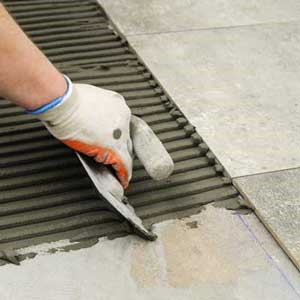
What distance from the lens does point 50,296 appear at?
4.35 feet

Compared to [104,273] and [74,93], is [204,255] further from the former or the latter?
[74,93]

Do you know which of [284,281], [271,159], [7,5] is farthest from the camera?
[7,5]

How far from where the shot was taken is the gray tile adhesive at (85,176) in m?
1.50

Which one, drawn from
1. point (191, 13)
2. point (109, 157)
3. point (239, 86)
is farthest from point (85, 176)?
point (191, 13)

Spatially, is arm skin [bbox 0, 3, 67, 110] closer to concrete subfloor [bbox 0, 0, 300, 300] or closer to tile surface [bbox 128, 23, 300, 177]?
concrete subfloor [bbox 0, 0, 300, 300]

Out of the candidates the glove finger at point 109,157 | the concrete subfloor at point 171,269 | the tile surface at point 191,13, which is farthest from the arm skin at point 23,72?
the tile surface at point 191,13

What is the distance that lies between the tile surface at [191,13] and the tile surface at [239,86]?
66mm

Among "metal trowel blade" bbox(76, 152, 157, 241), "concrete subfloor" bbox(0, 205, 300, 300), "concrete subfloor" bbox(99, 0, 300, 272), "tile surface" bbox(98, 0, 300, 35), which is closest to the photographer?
"concrete subfloor" bbox(0, 205, 300, 300)

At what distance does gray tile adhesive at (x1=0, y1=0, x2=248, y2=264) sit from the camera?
1501 millimetres

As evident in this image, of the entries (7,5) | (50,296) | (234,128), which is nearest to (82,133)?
(50,296)

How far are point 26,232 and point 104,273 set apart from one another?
0.23 m

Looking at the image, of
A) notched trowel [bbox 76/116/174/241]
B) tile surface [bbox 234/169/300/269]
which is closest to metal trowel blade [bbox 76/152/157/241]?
notched trowel [bbox 76/116/174/241]

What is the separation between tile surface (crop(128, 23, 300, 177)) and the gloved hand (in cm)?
36

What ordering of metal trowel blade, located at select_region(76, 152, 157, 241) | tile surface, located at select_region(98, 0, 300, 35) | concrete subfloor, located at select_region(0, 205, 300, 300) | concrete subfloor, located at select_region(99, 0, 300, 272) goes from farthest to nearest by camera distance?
tile surface, located at select_region(98, 0, 300, 35) → concrete subfloor, located at select_region(99, 0, 300, 272) → metal trowel blade, located at select_region(76, 152, 157, 241) → concrete subfloor, located at select_region(0, 205, 300, 300)
